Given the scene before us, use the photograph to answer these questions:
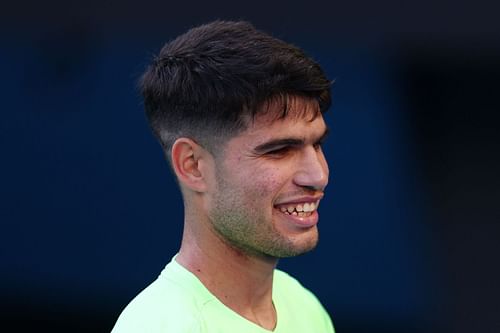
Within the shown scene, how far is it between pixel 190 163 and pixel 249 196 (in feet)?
0.54

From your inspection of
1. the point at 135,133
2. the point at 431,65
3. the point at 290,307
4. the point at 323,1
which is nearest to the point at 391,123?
the point at 431,65

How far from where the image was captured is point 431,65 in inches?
204

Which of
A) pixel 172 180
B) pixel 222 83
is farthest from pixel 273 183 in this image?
pixel 172 180

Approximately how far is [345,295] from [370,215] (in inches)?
16.7

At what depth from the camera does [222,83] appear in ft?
7.73

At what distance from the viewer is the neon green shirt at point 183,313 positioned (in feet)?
7.53

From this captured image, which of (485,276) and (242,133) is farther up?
(242,133)

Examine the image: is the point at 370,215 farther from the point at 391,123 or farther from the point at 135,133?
the point at 135,133

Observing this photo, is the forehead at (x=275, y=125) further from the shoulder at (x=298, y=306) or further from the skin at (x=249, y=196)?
the shoulder at (x=298, y=306)

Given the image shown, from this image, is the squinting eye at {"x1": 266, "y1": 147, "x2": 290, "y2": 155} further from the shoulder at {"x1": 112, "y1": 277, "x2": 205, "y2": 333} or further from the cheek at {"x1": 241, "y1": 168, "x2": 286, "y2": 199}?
the shoulder at {"x1": 112, "y1": 277, "x2": 205, "y2": 333}

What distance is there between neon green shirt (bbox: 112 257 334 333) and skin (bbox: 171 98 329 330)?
0.13 ft

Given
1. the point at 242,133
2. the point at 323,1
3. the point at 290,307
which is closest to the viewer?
the point at 242,133

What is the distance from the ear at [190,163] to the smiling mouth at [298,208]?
190 mm

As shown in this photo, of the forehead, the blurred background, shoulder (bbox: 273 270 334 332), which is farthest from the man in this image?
the blurred background
